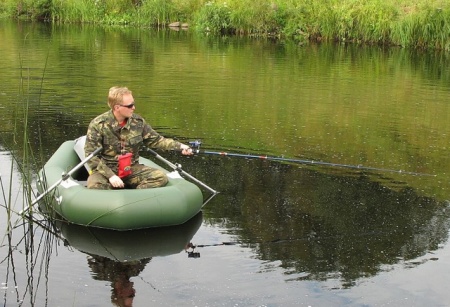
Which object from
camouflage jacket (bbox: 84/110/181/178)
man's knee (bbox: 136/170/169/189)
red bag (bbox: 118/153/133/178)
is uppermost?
camouflage jacket (bbox: 84/110/181/178)

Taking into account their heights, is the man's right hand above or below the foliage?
below

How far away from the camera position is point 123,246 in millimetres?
6680

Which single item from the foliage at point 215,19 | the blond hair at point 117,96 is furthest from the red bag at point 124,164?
the foliage at point 215,19

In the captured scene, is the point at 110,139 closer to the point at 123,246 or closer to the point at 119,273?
the point at 123,246

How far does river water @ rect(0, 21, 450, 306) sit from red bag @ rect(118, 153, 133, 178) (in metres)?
0.66

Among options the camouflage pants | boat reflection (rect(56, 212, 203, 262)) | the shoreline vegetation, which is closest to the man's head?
the camouflage pants

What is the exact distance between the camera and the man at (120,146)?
23.2 feet

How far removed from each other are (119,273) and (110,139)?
5.06 ft

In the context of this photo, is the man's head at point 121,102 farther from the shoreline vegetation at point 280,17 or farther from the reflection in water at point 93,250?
the shoreline vegetation at point 280,17

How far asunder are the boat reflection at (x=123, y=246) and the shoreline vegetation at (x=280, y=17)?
63.9 feet

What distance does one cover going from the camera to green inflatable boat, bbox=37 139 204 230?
6.80 meters

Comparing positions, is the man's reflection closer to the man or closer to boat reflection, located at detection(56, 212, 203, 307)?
boat reflection, located at detection(56, 212, 203, 307)

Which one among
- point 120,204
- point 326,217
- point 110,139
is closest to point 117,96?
point 110,139

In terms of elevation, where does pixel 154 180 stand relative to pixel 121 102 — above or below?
below
